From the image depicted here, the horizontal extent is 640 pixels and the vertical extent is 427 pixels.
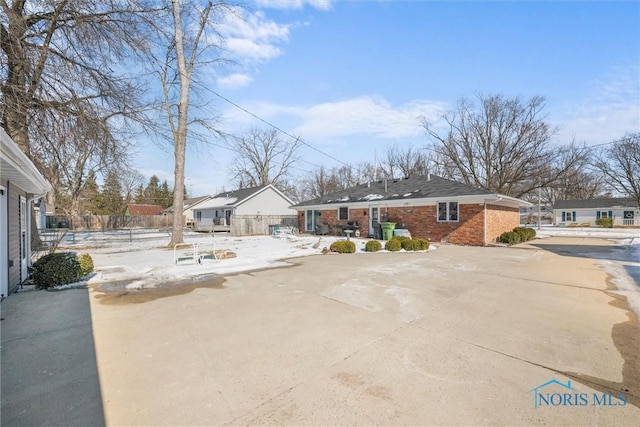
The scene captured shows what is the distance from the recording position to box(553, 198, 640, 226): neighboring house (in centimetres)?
3906

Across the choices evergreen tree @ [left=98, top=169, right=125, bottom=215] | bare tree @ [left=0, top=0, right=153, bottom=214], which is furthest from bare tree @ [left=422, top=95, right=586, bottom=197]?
evergreen tree @ [left=98, top=169, right=125, bottom=215]

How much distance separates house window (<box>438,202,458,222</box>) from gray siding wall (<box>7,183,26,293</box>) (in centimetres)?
1656

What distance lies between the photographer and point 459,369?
9.82 ft

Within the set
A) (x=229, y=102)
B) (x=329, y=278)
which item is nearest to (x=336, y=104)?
(x=229, y=102)

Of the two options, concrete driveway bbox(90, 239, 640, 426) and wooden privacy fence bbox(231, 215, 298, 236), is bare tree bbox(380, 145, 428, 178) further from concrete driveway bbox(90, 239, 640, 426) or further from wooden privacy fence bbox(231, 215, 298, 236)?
concrete driveway bbox(90, 239, 640, 426)

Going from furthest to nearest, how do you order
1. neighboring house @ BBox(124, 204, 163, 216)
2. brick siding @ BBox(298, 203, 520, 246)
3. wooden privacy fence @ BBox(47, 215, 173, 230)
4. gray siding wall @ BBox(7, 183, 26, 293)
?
neighboring house @ BBox(124, 204, 163, 216) < wooden privacy fence @ BBox(47, 215, 173, 230) < brick siding @ BBox(298, 203, 520, 246) < gray siding wall @ BBox(7, 183, 26, 293)

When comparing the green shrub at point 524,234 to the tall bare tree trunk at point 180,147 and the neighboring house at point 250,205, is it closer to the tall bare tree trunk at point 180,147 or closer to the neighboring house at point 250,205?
the neighboring house at point 250,205

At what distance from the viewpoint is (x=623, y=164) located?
33.9 meters

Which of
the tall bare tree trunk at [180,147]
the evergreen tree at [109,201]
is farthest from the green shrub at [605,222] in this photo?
the evergreen tree at [109,201]

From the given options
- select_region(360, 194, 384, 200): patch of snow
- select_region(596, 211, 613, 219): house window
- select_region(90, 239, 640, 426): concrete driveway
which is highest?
select_region(360, 194, 384, 200): patch of snow

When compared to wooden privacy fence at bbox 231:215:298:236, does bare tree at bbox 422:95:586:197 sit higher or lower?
higher

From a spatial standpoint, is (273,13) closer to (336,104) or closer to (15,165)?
(336,104)

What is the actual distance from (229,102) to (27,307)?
41.2ft

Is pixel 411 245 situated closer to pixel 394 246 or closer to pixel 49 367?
pixel 394 246
